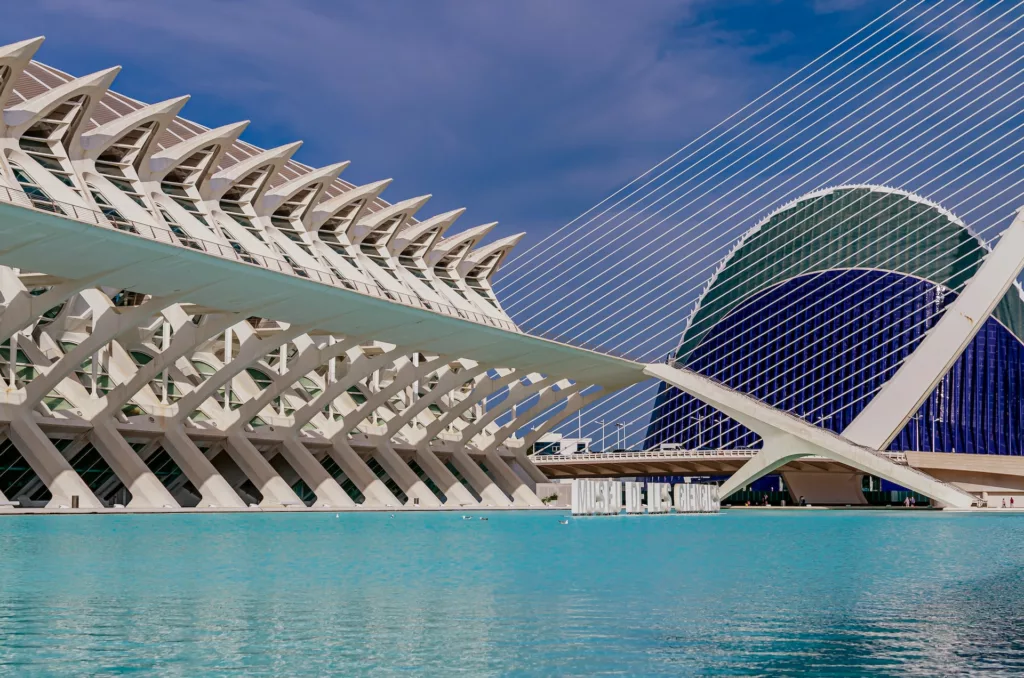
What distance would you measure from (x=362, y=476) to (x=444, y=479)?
20.4 ft

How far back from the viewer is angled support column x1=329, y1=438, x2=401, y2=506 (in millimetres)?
46906

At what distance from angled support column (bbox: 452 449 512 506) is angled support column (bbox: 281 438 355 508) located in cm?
1088

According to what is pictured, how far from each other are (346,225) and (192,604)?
148ft

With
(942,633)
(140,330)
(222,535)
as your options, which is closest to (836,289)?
(140,330)

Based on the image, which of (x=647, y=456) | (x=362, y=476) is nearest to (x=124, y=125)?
(x=362, y=476)

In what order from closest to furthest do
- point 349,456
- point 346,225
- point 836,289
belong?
1. point 349,456
2. point 346,225
3. point 836,289

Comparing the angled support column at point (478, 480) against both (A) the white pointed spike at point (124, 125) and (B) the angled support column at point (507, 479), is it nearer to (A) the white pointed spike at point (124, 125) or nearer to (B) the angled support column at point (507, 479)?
(B) the angled support column at point (507, 479)

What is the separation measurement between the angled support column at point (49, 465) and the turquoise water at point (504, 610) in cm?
1642

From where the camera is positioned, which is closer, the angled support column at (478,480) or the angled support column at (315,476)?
the angled support column at (315,476)

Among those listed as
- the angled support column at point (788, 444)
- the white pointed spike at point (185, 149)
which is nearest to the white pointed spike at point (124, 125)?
the white pointed spike at point (185, 149)

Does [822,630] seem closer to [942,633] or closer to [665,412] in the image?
[942,633]

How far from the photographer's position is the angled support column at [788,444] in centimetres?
4506

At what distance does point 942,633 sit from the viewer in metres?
8.74

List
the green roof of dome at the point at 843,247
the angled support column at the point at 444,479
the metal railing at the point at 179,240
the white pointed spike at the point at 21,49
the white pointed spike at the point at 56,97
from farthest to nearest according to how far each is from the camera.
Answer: the green roof of dome at the point at 843,247
the angled support column at the point at 444,479
the white pointed spike at the point at 56,97
the white pointed spike at the point at 21,49
the metal railing at the point at 179,240
